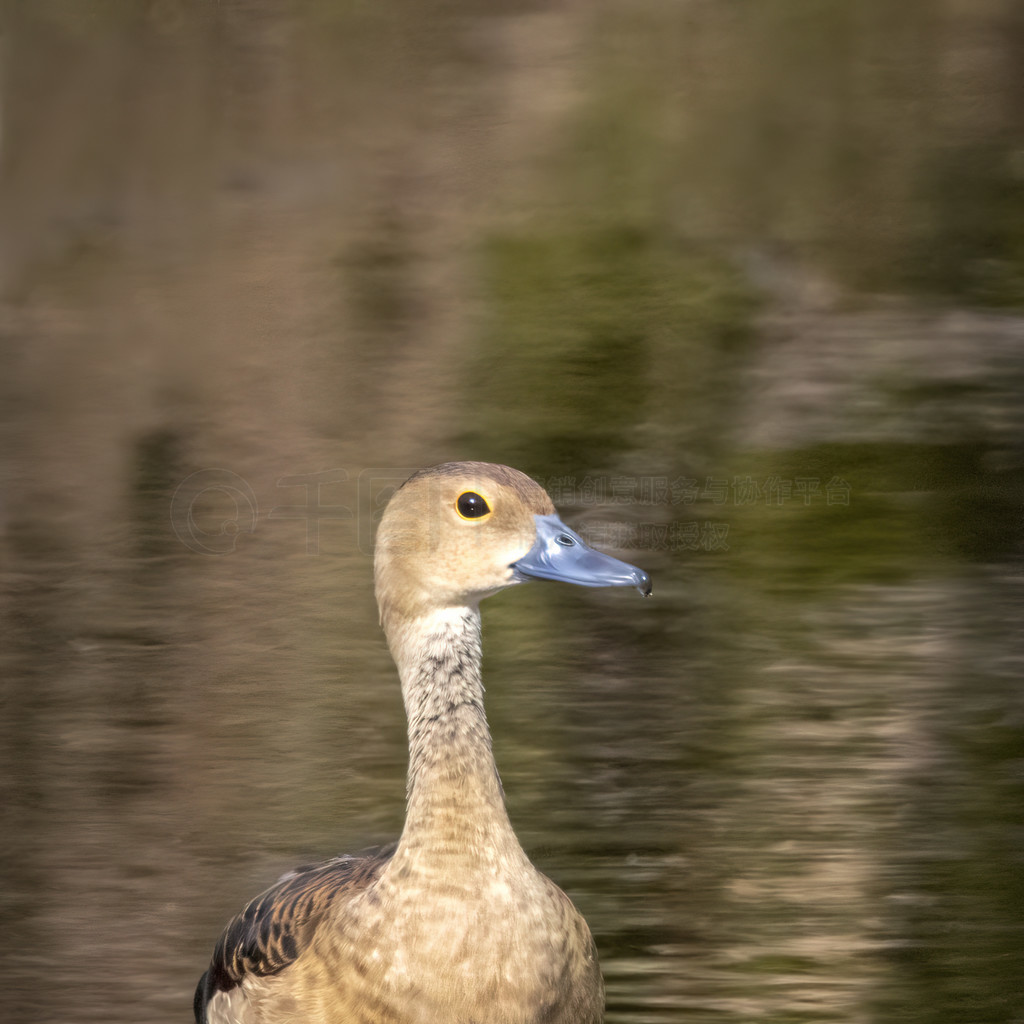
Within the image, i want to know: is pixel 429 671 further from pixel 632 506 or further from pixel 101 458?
pixel 101 458

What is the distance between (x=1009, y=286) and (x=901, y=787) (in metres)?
1.82

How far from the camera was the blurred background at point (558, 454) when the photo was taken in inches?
126

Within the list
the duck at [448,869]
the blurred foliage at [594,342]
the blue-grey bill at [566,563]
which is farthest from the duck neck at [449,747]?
the blurred foliage at [594,342]

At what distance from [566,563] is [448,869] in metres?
0.61

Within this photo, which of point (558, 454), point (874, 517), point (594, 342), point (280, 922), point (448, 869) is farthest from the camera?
point (594, 342)

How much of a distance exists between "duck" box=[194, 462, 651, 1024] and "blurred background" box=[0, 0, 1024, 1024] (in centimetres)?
105

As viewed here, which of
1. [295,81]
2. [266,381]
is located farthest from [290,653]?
[295,81]

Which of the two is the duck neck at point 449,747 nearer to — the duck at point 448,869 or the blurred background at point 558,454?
the duck at point 448,869

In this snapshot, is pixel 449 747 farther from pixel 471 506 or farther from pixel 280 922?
pixel 280 922

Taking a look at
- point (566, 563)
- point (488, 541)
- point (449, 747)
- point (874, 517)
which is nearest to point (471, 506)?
point (488, 541)

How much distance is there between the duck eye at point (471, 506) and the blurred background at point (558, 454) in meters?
1.42

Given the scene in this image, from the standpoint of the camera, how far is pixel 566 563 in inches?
83.0

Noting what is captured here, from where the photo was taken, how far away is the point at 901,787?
326 centimetres

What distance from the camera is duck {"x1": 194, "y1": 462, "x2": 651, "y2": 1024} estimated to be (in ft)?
6.66
